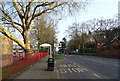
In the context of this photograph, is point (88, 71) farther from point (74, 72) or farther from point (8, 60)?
point (8, 60)

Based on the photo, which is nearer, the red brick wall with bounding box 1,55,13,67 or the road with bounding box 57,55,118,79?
the road with bounding box 57,55,118,79

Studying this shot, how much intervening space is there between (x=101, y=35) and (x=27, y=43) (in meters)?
47.3

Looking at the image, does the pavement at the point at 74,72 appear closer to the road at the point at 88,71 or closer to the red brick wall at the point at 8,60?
the road at the point at 88,71

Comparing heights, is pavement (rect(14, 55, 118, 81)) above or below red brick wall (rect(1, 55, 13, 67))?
below

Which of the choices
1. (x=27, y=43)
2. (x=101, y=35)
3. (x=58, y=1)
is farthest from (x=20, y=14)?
(x=101, y=35)

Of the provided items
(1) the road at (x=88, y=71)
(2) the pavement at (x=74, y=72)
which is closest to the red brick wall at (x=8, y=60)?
(2) the pavement at (x=74, y=72)

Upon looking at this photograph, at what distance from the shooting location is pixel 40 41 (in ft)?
151

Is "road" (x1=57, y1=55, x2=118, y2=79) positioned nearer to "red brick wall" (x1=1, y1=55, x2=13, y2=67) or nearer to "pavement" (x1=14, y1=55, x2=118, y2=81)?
"pavement" (x1=14, y1=55, x2=118, y2=81)

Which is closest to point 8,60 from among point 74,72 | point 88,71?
point 74,72

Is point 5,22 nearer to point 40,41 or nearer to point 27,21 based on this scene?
point 27,21

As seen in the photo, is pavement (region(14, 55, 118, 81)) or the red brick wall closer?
pavement (region(14, 55, 118, 81))

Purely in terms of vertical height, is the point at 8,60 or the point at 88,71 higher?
the point at 8,60

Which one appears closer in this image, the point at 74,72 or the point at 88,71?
the point at 74,72

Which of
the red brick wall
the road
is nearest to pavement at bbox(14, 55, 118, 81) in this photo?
the road
